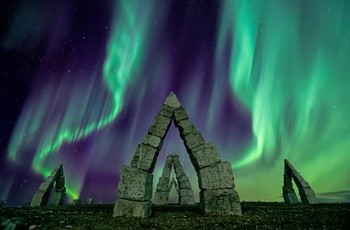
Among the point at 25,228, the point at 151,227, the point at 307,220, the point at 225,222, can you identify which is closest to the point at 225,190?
the point at 225,222

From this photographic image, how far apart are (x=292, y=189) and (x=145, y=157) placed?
45.1 feet

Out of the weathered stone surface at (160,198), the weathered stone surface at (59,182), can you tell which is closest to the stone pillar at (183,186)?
the weathered stone surface at (160,198)

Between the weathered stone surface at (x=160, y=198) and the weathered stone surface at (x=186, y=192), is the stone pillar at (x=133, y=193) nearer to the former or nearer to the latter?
the weathered stone surface at (x=160, y=198)

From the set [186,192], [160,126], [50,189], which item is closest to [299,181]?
[186,192]

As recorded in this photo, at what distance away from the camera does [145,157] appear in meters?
6.64

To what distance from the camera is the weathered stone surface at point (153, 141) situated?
6.86 meters

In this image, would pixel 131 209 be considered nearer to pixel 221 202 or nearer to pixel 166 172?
pixel 221 202

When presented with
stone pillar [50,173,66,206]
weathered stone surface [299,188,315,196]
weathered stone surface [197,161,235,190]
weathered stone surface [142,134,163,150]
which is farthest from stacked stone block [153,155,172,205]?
weathered stone surface [197,161,235,190]

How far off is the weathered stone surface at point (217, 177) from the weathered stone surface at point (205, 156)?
15cm

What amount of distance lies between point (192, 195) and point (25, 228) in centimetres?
1455

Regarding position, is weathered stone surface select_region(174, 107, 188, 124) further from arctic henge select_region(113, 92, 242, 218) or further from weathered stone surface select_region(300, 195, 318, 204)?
weathered stone surface select_region(300, 195, 318, 204)

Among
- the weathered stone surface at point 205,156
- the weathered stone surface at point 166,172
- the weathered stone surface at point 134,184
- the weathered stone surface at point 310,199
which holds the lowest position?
the weathered stone surface at point 134,184

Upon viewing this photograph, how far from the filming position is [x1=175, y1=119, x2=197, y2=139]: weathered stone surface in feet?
23.5

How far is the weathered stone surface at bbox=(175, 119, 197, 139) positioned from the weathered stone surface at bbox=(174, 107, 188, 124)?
13 cm
